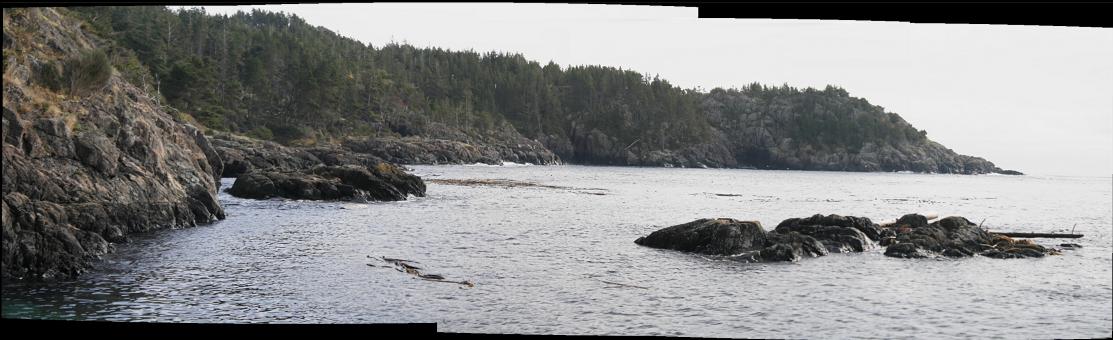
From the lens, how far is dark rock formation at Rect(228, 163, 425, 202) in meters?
51.5

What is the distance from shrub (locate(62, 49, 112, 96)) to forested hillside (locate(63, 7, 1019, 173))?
28829 mm

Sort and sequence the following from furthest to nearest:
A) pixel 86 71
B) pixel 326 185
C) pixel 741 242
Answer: pixel 326 185
pixel 86 71
pixel 741 242

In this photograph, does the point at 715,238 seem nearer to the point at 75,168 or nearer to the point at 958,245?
the point at 958,245

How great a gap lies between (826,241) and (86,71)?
115 ft

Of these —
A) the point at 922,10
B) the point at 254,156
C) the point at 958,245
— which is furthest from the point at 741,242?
the point at 254,156

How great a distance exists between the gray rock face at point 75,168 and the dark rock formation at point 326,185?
8.82 meters

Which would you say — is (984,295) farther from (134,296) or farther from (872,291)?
(134,296)

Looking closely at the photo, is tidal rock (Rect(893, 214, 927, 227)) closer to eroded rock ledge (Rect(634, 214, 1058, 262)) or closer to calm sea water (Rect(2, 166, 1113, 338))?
eroded rock ledge (Rect(634, 214, 1058, 262))

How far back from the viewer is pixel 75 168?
29.4 meters

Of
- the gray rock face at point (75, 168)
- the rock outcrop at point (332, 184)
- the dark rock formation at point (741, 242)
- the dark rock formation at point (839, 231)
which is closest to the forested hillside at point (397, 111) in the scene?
the rock outcrop at point (332, 184)

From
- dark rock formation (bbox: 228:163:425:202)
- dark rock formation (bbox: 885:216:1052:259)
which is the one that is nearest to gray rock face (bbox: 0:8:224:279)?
dark rock formation (bbox: 228:163:425:202)

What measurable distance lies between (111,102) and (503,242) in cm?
2006

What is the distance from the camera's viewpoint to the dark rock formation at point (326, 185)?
169ft

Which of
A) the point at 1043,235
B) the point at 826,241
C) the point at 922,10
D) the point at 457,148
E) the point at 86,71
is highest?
the point at 86,71
